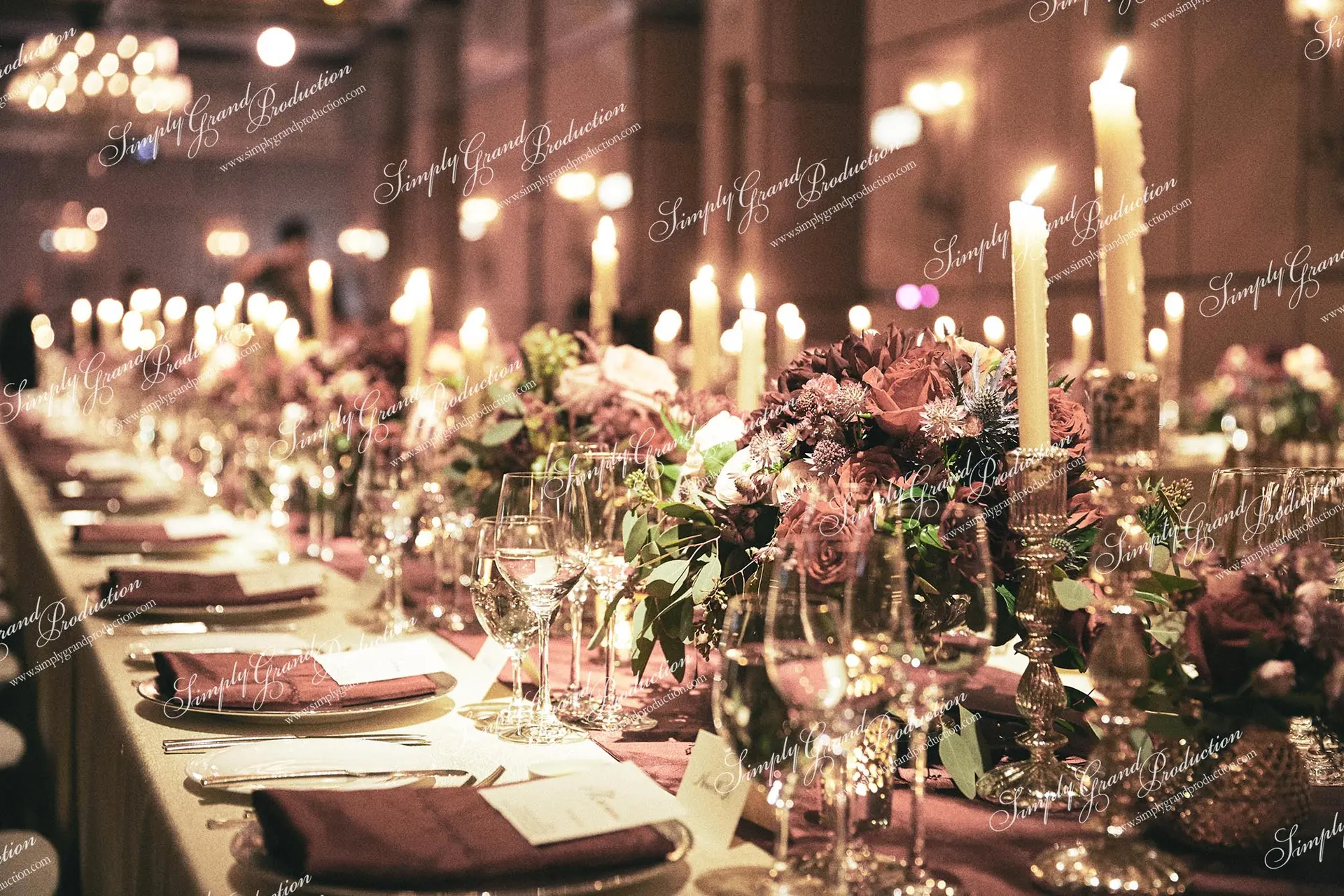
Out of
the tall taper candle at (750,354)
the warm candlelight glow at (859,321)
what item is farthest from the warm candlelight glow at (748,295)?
the warm candlelight glow at (859,321)

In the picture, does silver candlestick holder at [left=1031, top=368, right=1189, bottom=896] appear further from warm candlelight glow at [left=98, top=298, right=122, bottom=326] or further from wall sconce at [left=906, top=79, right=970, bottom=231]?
wall sconce at [left=906, top=79, right=970, bottom=231]

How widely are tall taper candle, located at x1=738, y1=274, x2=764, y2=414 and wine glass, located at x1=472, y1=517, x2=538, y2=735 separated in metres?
0.47

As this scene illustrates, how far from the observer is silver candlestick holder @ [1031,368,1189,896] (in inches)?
42.1

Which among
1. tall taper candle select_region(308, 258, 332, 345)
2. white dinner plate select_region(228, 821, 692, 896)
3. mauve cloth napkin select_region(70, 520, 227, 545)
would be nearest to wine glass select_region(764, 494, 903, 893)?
white dinner plate select_region(228, 821, 692, 896)

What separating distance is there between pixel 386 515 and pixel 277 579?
0.80ft

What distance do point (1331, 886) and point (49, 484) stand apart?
11.7 ft

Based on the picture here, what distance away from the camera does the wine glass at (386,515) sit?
2.17 metres

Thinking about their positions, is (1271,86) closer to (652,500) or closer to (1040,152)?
(1040,152)

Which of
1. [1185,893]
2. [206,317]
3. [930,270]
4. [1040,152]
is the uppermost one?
[1040,152]

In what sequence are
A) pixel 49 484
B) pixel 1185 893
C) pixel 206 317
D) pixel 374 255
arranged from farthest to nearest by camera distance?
pixel 374 255 < pixel 206 317 < pixel 49 484 < pixel 1185 893

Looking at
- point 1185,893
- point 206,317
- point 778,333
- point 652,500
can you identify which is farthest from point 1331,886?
point 778,333

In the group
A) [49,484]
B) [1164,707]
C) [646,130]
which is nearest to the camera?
[1164,707]

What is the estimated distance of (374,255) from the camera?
17.7 meters

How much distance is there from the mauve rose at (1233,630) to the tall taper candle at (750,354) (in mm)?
800
